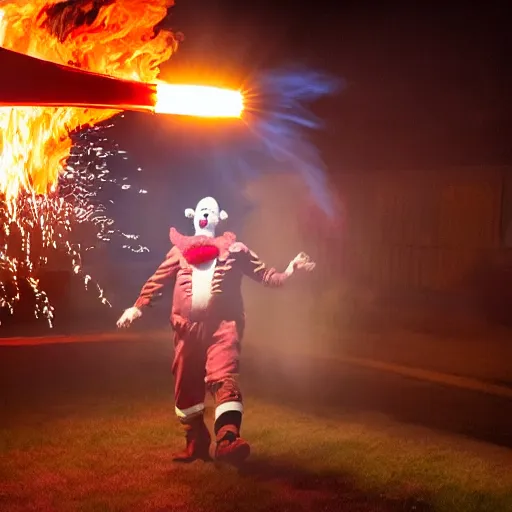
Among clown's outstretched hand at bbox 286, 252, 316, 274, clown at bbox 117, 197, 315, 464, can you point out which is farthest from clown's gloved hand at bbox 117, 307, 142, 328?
clown's outstretched hand at bbox 286, 252, 316, 274

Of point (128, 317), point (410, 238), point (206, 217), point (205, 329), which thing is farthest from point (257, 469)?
point (410, 238)

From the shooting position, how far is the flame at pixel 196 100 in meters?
4.25

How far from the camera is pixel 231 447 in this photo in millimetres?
5684

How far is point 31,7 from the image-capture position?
16.3ft

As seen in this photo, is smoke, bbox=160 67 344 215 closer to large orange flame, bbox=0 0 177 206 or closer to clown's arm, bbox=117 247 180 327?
clown's arm, bbox=117 247 180 327

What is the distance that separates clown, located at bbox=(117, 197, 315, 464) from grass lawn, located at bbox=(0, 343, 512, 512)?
1.18 feet

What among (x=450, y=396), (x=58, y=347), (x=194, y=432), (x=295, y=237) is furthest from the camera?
(x=295, y=237)

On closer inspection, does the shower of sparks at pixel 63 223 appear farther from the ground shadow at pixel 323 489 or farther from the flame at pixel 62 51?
the ground shadow at pixel 323 489

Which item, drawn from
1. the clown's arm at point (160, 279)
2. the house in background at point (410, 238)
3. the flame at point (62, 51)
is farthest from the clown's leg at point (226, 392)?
the house in background at point (410, 238)

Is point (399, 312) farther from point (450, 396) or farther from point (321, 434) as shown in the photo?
point (321, 434)

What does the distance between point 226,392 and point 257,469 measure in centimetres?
61

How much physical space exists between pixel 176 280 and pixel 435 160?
10946mm

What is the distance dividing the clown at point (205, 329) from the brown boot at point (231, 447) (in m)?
0.04

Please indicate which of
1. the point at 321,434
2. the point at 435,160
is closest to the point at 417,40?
the point at 435,160
